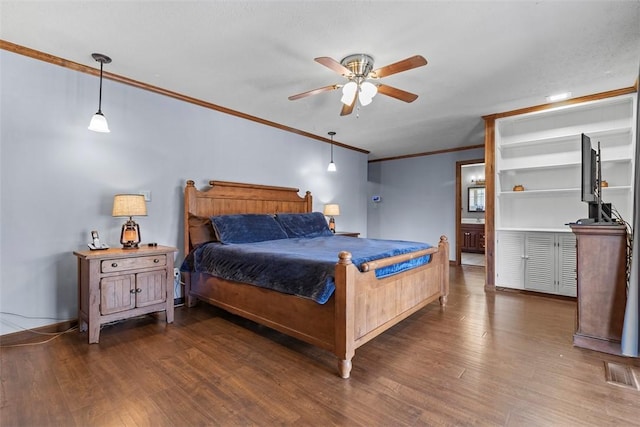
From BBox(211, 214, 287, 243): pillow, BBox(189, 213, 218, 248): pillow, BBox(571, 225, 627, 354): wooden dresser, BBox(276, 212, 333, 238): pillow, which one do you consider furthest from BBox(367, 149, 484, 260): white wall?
BBox(189, 213, 218, 248): pillow

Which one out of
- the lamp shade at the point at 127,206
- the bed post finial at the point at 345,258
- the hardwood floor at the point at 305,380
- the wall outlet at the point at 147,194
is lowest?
the hardwood floor at the point at 305,380

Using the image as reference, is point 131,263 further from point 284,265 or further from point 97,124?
point 284,265

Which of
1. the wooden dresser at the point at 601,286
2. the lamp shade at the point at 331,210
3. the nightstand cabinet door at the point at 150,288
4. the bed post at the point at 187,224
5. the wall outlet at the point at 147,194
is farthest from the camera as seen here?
the lamp shade at the point at 331,210

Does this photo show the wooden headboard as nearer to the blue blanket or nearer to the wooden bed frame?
the wooden bed frame

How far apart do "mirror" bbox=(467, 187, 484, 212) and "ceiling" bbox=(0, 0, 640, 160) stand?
5091mm

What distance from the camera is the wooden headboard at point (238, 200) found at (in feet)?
11.8

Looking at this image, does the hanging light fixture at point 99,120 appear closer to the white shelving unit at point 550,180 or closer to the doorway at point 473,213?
the white shelving unit at point 550,180

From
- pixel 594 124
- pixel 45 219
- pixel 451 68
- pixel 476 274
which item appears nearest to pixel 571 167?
pixel 594 124

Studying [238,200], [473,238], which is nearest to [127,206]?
[238,200]

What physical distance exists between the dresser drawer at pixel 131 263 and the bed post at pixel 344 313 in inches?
72.1

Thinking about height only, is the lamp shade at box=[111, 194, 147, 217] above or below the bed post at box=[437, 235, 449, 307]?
Answer: above

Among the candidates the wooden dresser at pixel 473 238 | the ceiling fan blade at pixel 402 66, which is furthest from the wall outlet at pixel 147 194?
the wooden dresser at pixel 473 238

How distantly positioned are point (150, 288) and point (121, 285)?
0.25 meters

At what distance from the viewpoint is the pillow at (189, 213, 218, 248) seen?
11.6 feet
